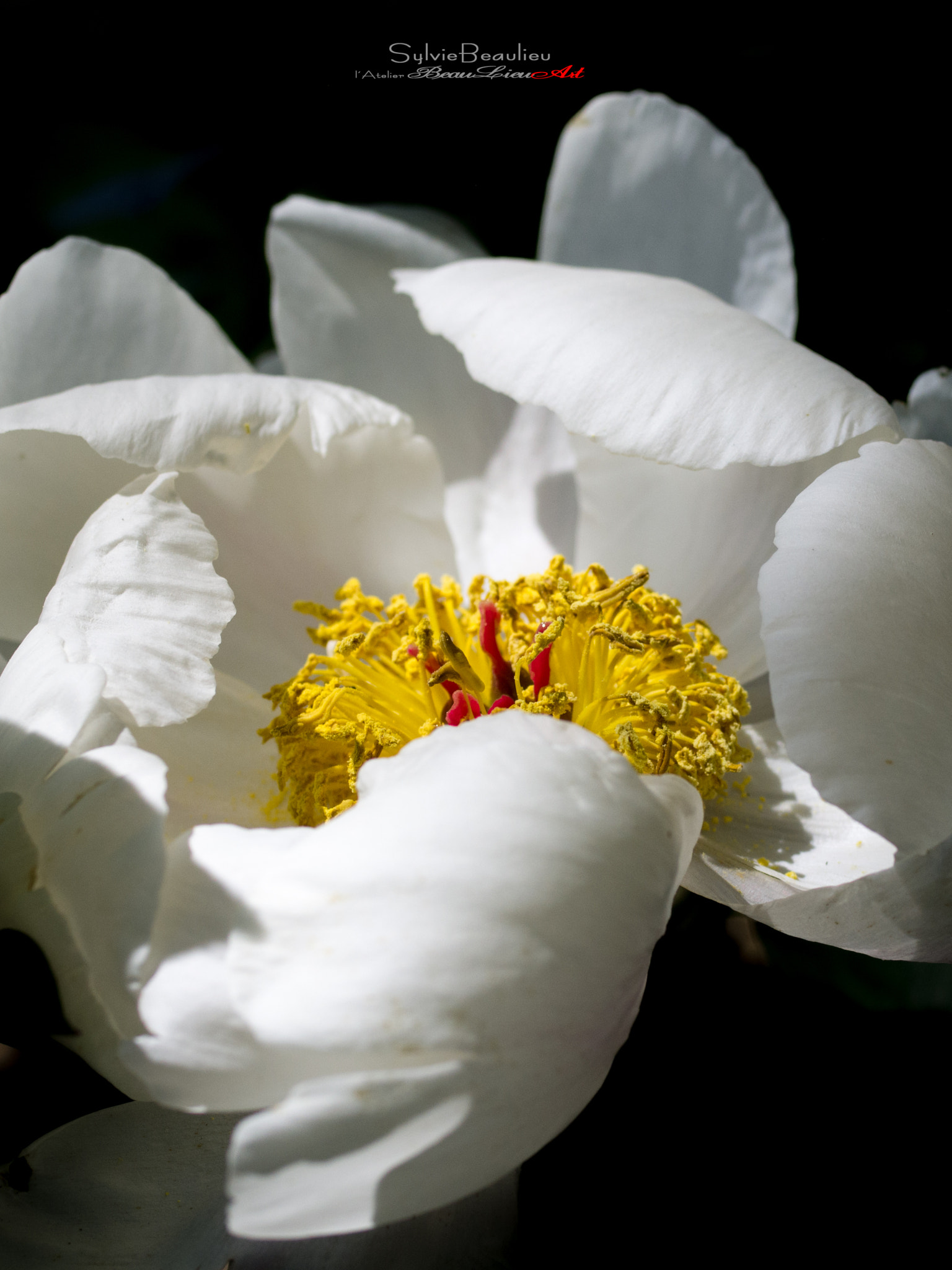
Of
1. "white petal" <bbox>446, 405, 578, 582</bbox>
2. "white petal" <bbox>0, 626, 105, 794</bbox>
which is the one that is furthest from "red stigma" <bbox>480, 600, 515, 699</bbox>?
"white petal" <bbox>0, 626, 105, 794</bbox>

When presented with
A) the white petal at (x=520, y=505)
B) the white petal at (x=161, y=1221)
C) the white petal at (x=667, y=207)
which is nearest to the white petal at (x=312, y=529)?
the white petal at (x=520, y=505)

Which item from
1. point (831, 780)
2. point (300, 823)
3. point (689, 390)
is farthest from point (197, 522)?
point (831, 780)

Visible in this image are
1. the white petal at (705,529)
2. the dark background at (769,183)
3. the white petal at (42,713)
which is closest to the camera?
the white petal at (42,713)

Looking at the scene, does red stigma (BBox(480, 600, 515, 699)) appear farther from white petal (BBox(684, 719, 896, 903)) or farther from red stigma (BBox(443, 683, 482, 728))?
white petal (BBox(684, 719, 896, 903))

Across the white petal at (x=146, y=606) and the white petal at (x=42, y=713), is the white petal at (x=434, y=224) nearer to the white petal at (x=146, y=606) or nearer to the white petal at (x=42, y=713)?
the white petal at (x=146, y=606)

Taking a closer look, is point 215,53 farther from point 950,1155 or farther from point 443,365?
point 950,1155
